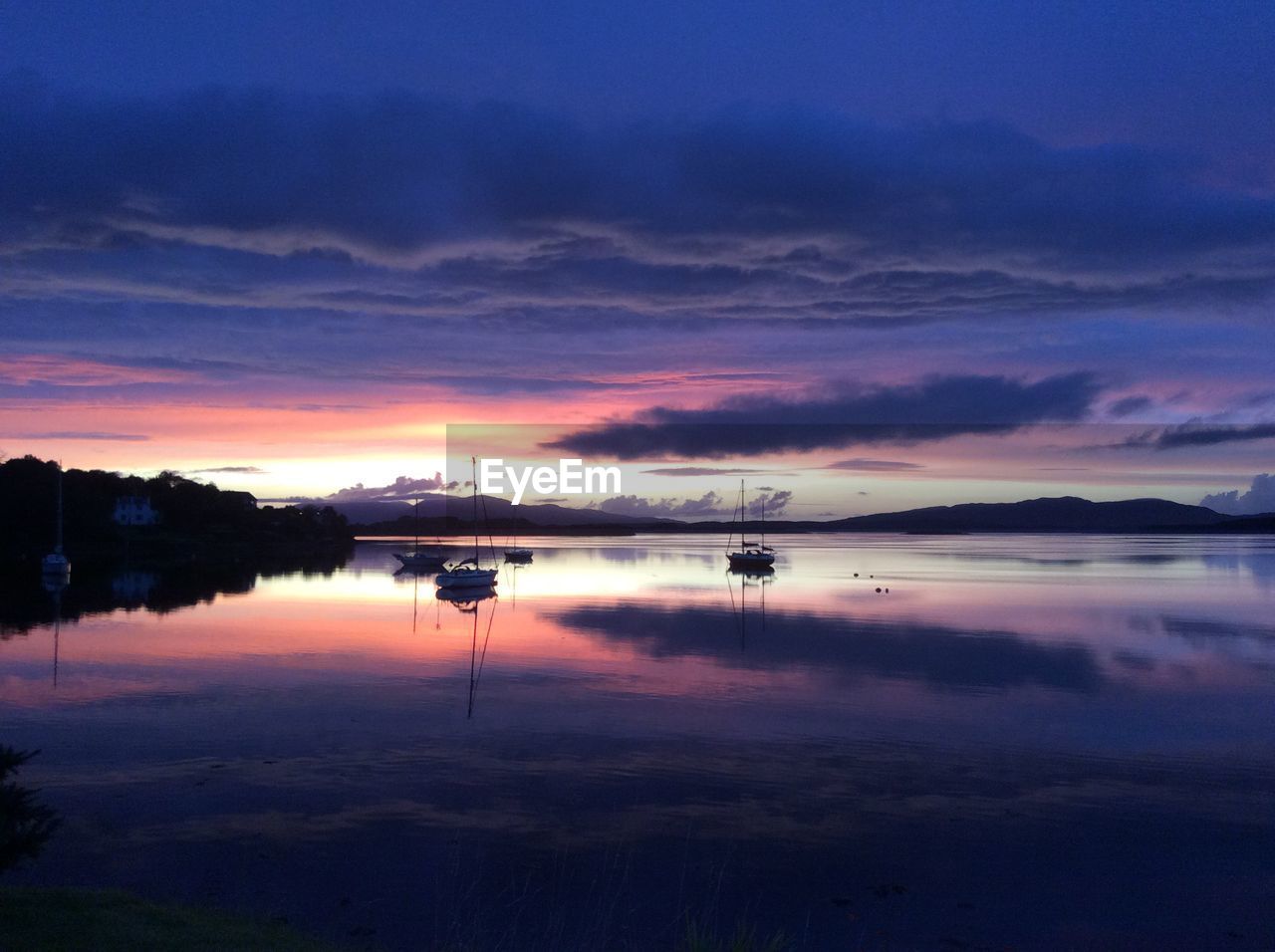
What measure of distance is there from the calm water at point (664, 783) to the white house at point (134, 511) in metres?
94.3

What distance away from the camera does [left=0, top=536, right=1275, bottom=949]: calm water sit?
10758 millimetres

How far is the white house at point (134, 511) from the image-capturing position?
119 metres

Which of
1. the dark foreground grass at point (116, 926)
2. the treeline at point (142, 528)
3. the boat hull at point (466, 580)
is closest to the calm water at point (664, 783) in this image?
the dark foreground grass at point (116, 926)

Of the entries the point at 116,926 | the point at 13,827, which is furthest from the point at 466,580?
the point at 13,827

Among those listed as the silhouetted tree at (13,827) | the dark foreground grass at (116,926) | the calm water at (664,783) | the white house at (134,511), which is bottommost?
the calm water at (664,783)

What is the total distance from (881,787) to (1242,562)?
317 ft

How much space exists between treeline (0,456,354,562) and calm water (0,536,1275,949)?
6646 centimetres

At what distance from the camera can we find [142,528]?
114125 millimetres

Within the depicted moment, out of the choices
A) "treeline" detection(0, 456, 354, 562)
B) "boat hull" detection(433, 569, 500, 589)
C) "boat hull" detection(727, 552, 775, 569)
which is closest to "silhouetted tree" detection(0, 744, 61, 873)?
"boat hull" detection(433, 569, 500, 589)

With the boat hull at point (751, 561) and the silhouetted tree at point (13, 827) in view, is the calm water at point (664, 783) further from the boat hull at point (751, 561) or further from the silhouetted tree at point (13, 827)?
the boat hull at point (751, 561)

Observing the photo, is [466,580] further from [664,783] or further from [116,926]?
[116,926]

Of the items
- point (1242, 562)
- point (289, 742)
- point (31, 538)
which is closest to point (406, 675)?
point (289, 742)

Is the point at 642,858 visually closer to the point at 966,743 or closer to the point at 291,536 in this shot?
the point at 966,743

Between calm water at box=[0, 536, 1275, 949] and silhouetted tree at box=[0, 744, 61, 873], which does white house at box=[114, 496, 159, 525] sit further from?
silhouetted tree at box=[0, 744, 61, 873]
